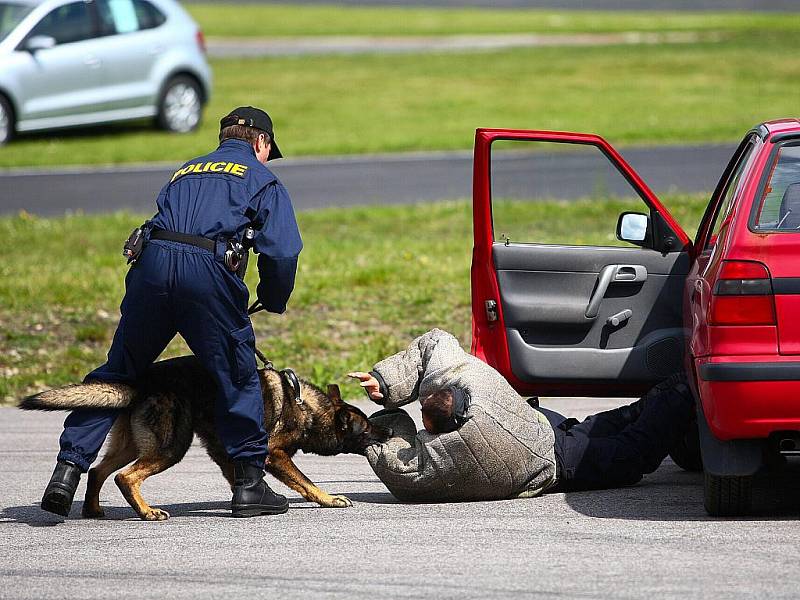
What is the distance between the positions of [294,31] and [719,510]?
3571 cm

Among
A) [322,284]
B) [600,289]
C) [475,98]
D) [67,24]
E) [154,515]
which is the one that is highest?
[67,24]

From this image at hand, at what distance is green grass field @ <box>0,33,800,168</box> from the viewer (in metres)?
19.5

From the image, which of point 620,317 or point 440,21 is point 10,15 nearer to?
point 620,317

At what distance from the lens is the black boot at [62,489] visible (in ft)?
18.1

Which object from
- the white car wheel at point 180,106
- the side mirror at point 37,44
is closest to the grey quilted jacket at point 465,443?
the side mirror at point 37,44

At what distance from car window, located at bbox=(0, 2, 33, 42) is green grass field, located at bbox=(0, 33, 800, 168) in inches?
66.0

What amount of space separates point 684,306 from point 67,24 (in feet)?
45.5

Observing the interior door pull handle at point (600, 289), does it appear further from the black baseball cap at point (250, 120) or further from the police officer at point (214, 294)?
the black baseball cap at point (250, 120)

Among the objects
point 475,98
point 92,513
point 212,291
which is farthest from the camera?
point 475,98

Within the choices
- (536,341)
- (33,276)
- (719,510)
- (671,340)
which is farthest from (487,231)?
(33,276)

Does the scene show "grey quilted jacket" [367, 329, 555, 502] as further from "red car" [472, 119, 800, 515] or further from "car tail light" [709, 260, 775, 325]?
"car tail light" [709, 260, 775, 325]

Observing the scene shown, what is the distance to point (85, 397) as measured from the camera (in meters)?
5.63

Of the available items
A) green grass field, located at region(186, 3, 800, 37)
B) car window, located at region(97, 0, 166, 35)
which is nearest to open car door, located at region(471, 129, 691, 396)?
car window, located at region(97, 0, 166, 35)

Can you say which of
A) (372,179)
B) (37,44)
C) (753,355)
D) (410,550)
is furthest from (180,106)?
(753,355)
